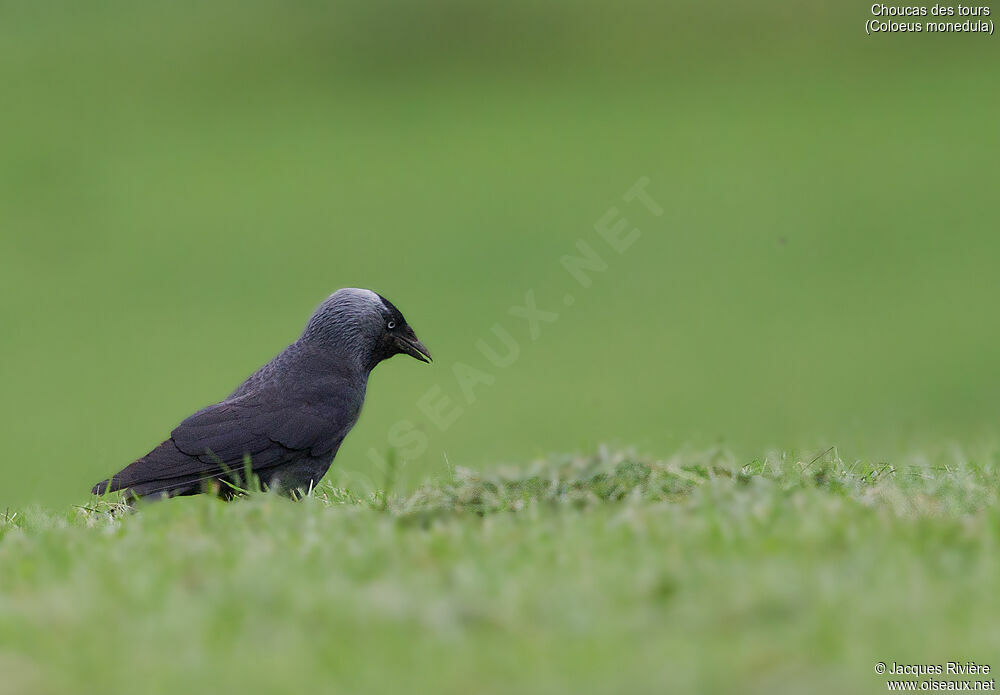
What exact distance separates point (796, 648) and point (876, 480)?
273 cm

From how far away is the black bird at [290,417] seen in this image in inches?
264

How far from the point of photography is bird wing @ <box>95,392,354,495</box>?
6676 mm

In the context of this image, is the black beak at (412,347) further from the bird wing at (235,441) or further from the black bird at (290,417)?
the bird wing at (235,441)

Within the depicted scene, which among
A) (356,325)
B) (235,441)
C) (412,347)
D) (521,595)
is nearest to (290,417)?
(235,441)

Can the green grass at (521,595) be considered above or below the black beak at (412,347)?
below

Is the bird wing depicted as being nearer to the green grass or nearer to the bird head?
the bird head

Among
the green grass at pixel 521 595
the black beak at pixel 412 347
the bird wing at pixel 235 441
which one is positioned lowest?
the green grass at pixel 521 595

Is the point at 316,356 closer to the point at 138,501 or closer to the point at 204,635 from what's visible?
the point at 138,501

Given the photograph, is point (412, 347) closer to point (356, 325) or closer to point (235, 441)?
point (356, 325)

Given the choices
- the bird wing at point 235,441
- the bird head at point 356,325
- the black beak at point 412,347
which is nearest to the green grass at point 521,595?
the bird wing at point 235,441

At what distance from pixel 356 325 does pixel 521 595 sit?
4.02 metres

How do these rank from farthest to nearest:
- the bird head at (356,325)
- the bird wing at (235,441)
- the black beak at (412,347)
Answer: the black beak at (412,347)
the bird head at (356,325)
the bird wing at (235,441)

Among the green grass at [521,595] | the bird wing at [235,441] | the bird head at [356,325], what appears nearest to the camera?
the green grass at [521,595]

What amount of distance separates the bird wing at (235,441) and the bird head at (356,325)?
1.79 feet
